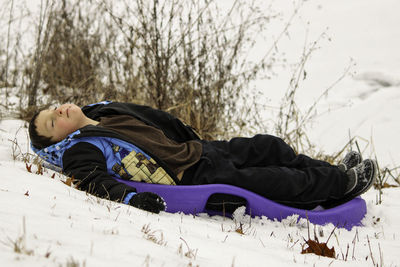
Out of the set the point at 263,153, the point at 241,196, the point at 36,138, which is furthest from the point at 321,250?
the point at 36,138

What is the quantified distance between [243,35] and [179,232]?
9.14 ft

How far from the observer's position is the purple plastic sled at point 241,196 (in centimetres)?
232

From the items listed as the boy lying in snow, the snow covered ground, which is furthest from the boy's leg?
the snow covered ground

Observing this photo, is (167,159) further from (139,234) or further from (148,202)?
(139,234)

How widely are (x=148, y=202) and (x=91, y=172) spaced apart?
39 cm

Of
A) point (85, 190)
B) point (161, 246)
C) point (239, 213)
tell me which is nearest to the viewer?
point (161, 246)

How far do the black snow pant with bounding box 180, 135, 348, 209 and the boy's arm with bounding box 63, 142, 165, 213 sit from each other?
532mm

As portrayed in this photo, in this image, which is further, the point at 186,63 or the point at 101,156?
the point at 186,63

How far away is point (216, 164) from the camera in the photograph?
8.27ft

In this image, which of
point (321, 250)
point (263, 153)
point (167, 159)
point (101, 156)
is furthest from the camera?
point (263, 153)

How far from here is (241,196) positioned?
7.70 feet

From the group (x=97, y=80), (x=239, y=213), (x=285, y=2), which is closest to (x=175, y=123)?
(x=239, y=213)

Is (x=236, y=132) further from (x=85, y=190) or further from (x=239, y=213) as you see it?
(x=85, y=190)

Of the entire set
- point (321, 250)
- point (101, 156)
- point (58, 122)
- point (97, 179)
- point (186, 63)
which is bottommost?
point (321, 250)
